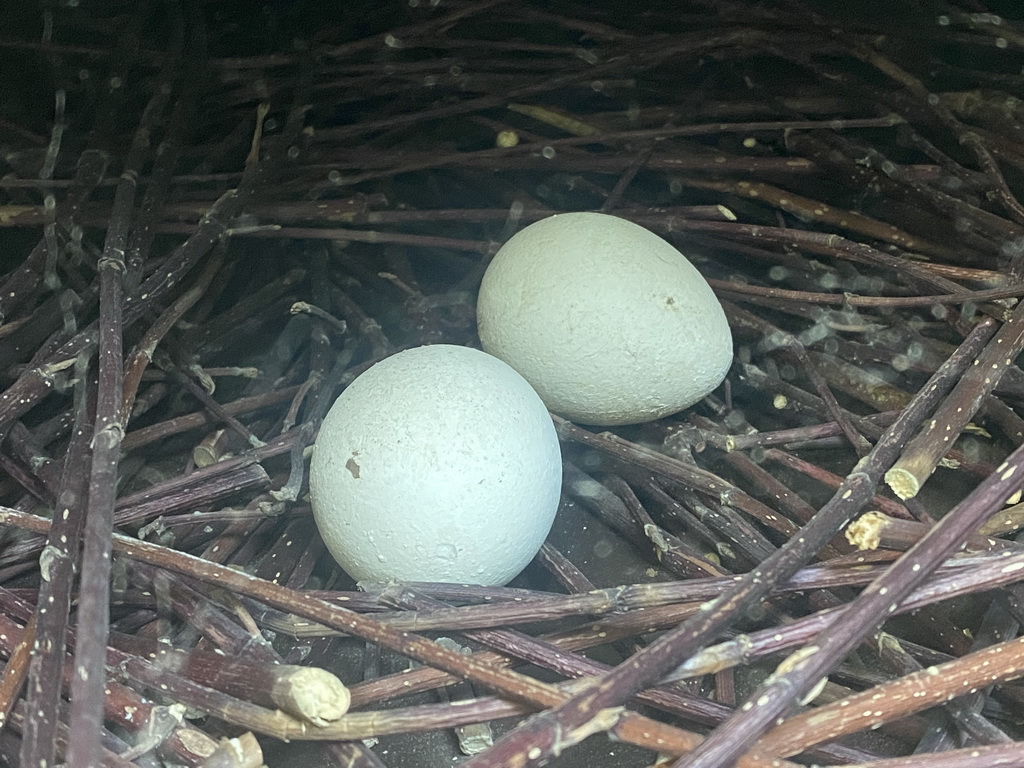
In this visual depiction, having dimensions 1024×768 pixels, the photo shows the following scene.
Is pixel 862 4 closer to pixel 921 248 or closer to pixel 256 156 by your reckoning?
pixel 921 248

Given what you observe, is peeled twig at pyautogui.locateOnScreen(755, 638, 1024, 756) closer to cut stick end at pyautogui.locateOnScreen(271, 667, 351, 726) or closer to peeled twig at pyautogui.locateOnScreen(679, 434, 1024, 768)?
peeled twig at pyautogui.locateOnScreen(679, 434, 1024, 768)

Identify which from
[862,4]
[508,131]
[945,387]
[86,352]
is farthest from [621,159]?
[86,352]

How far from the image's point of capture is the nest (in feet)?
1.52

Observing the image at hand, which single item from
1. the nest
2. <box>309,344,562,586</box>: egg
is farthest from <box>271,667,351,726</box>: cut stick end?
<box>309,344,562,586</box>: egg

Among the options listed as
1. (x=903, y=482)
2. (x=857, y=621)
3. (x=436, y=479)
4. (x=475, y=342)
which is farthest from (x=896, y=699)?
(x=475, y=342)

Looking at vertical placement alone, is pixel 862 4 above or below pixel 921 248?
above

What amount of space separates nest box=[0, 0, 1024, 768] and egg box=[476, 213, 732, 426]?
47 mm

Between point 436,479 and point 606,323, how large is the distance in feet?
0.65

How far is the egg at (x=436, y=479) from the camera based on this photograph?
0.58 m

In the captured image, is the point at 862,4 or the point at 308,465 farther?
the point at 862,4

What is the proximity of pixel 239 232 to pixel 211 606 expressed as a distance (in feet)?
1.22

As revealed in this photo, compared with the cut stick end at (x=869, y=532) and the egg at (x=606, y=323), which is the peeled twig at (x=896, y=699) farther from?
the egg at (x=606, y=323)

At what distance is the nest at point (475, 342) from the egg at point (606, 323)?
0.05m

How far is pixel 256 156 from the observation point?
802 millimetres
